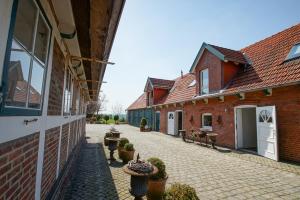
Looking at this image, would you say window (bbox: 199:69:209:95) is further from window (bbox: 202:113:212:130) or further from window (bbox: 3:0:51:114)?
window (bbox: 3:0:51:114)

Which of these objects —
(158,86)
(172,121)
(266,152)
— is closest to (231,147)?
(266,152)

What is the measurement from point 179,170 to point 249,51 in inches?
422

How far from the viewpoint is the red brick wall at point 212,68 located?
13.4 metres

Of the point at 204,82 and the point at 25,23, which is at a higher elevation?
the point at 204,82

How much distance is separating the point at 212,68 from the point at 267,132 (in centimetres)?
605

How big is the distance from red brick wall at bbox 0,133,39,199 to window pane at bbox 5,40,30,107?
1.26ft

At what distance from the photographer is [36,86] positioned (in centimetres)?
265

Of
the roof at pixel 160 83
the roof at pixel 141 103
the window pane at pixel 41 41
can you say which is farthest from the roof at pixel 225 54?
the roof at pixel 141 103

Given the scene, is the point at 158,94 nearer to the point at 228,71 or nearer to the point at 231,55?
the point at 228,71

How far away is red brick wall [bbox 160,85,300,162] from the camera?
8.42 m

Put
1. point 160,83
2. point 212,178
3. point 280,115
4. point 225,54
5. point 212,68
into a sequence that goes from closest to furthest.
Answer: point 212,178
point 280,115
point 225,54
point 212,68
point 160,83

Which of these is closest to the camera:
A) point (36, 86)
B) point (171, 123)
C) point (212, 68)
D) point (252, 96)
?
point (36, 86)

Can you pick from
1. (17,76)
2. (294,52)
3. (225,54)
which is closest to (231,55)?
(225,54)

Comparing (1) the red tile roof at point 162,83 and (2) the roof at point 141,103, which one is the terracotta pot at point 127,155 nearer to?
(1) the red tile roof at point 162,83
